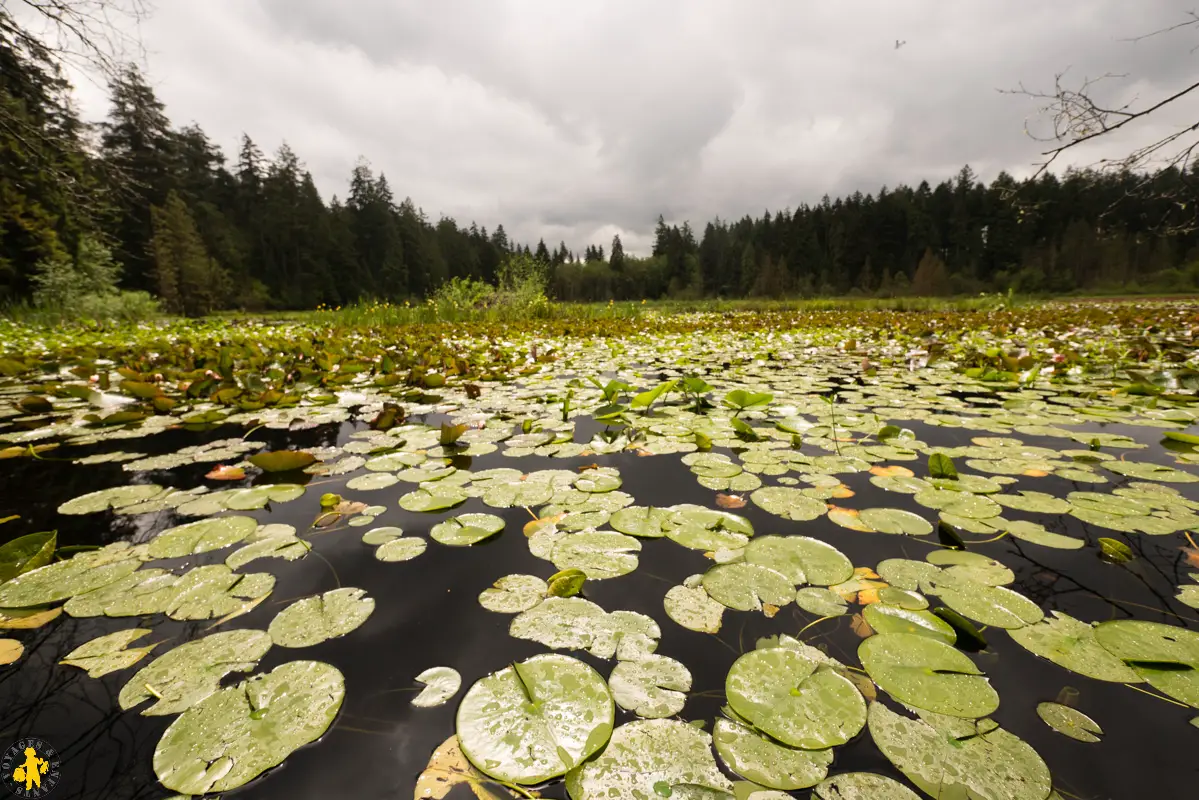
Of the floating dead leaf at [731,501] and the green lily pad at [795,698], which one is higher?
the green lily pad at [795,698]

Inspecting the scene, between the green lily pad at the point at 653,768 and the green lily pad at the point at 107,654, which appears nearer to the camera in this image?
the green lily pad at the point at 653,768

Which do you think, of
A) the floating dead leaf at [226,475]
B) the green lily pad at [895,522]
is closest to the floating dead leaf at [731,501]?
the green lily pad at [895,522]

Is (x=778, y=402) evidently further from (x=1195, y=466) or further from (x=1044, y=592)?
(x=1044, y=592)

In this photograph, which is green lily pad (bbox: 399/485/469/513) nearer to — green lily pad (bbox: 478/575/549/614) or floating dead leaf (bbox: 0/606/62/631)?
green lily pad (bbox: 478/575/549/614)

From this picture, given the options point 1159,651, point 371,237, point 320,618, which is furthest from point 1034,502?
point 371,237

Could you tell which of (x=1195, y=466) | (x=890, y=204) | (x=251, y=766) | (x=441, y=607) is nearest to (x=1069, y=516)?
(x=1195, y=466)

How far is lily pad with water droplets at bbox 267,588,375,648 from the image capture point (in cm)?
93

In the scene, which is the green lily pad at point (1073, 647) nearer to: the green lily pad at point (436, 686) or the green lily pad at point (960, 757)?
the green lily pad at point (960, 757)

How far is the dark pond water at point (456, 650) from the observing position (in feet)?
2.19

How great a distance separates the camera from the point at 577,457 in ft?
6.75

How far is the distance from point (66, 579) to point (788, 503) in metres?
2.02

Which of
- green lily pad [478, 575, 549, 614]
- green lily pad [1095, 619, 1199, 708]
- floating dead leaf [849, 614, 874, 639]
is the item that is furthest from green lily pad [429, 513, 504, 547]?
green lily pad [1095, 619, 1199, 708]

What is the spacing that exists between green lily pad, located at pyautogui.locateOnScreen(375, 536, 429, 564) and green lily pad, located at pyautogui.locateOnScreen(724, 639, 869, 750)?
0.89m

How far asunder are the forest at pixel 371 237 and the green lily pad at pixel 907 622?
9.35 ft
